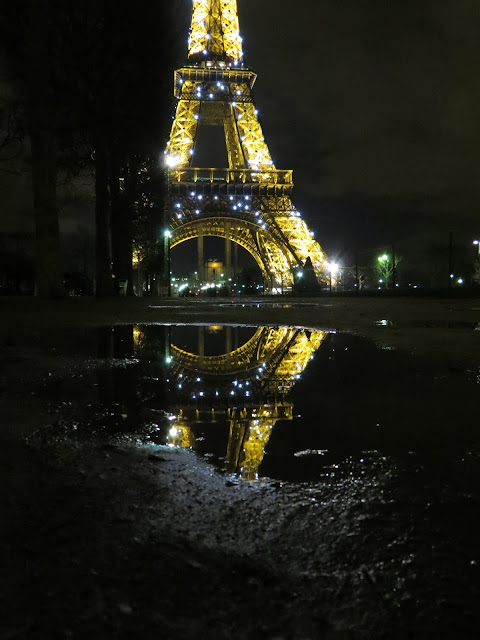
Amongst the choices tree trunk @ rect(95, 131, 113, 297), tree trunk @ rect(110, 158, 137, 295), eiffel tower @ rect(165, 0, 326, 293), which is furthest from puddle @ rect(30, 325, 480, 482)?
eiffel tower @ rect(165, 0, 326, 293)

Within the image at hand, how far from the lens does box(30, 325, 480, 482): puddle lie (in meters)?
1.91

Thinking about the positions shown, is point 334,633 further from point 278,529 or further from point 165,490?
point 165,490

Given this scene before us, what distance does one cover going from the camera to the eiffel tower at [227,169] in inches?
1500

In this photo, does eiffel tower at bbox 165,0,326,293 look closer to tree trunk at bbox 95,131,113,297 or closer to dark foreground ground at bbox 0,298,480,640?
tree trunk at bbox 95,131,113,297

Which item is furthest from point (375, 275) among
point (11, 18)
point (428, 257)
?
point (11, 18)

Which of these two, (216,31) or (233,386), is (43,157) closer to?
(233,386)

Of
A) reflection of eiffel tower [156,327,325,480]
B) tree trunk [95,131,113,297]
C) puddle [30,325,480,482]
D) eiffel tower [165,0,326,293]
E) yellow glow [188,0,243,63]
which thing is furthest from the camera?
yellow glow [188,0,243,63]

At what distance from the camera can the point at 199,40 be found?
41750mm

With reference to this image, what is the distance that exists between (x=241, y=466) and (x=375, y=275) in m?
69.6

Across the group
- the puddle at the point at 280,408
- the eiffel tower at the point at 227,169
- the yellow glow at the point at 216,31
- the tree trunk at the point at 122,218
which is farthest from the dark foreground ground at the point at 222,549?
the yellow glow at the point at 216,31

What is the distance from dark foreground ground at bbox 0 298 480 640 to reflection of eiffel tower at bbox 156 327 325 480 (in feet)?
0.75

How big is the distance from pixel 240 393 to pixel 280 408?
0.44 metres

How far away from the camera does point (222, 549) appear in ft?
3.90


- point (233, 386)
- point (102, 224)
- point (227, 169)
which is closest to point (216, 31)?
point (227, 169)
